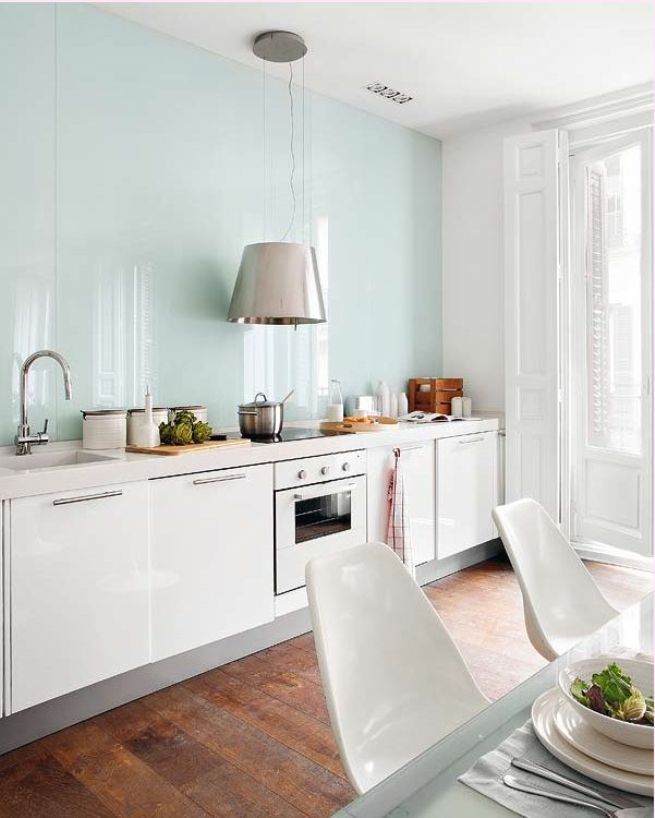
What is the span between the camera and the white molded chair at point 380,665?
4.08 feet

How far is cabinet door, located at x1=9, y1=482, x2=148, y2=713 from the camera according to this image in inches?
80.7

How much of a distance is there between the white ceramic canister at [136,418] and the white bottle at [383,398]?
156 centimetres

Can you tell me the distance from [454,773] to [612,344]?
3.63 meters

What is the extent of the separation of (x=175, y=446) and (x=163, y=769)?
1131mm

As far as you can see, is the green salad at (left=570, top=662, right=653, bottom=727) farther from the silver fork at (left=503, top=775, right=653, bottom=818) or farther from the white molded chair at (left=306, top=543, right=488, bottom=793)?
the white molded chair at (left=306, top=543, right=488, bottom=793)

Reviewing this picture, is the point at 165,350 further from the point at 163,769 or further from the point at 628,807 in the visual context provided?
the point at 628,807

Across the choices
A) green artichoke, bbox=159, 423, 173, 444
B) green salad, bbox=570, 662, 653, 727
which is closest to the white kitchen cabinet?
green artichoke, bbox=159, 423, 173, 444

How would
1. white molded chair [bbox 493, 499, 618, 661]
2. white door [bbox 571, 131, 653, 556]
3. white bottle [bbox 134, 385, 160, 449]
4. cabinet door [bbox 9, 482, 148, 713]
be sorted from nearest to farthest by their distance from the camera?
white molded chair [bbox 493, 499, 618, 661]
cabinet door [bbox 9, 482, 148, 713]
white bottle [bbox 134, 385, 160, 449]
white door [bbox 571, 131, 653, 556]

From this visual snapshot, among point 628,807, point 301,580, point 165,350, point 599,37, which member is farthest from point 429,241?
point 628,807

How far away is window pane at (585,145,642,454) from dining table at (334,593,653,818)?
3.04 meters

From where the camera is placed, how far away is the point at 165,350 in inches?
123

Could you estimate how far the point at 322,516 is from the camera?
9.98ft

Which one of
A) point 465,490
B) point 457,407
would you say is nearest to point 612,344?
point 457,407

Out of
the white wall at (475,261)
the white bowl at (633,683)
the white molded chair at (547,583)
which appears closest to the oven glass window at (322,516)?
the white molded chair at (547,583)
